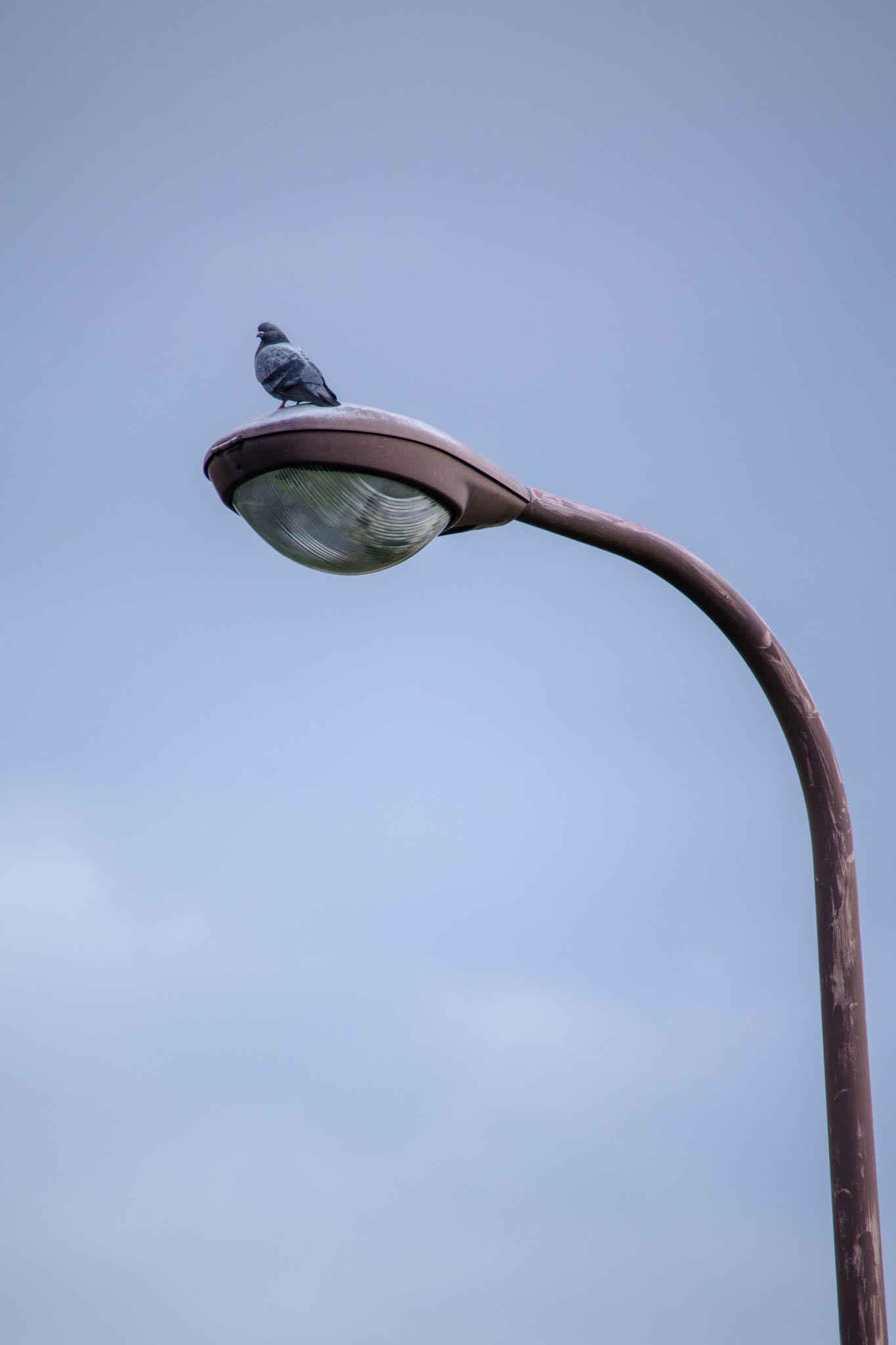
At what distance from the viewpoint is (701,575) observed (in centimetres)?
371

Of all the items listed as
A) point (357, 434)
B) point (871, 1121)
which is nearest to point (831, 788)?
point (871, 1121)

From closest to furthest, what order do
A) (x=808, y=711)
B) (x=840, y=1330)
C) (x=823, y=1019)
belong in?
(x=840, y=1330) < (x=823, y=1019) < (x=808, y=711)

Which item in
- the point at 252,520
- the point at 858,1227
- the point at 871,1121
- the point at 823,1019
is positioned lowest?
the point at 858,1227

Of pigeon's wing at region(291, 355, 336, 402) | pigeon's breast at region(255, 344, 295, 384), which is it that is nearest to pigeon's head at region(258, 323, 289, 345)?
pigeon's breast at region(255, 344, 295, 384)

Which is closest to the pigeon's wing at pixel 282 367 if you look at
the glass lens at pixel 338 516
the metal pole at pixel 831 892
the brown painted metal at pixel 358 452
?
the brown painted metal at pixel 358 452

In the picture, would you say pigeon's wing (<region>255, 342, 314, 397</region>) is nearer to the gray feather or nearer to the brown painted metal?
the gray feather

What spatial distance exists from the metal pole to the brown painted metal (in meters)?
0.23

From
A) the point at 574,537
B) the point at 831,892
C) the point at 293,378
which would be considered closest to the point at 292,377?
the point at 293,378

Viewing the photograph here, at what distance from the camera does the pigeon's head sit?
482cm

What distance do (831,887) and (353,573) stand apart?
144cm

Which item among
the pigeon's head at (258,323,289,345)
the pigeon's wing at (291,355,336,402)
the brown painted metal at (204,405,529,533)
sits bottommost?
the brown painted metal at (204,405,529,533)

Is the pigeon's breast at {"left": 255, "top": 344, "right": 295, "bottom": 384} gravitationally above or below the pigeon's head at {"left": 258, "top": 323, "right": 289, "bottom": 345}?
below

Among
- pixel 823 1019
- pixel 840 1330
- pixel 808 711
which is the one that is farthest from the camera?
pixel 808 711

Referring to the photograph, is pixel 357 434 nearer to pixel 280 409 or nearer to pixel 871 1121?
pixel 280 409
